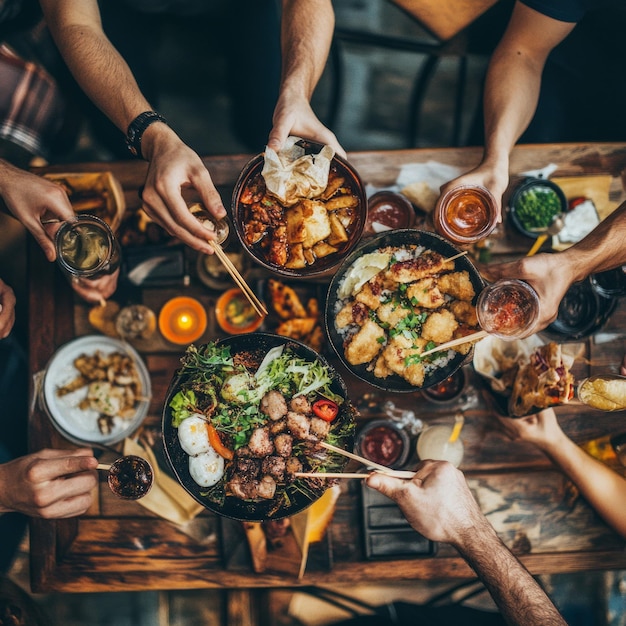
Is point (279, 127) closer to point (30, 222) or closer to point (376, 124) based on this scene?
point (30, 222)

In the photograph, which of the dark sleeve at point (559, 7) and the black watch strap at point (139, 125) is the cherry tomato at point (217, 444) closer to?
the black watch strap at point (139, 125)

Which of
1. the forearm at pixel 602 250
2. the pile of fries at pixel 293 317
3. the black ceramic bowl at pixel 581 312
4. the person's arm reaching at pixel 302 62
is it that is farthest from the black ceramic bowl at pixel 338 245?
the black ceramic bowl at pixel 581 312

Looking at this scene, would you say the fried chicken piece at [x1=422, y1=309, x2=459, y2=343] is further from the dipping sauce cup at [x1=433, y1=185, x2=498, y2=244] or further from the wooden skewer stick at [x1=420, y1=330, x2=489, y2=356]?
the dipping sauce cup at [x1=433, y1=185, x2=498, y2=244]

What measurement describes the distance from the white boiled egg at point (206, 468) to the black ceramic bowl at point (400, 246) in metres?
0.74

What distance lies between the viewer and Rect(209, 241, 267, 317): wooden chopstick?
227 cm

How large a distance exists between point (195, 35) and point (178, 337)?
9.53ft

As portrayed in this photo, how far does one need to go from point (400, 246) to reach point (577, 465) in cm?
144

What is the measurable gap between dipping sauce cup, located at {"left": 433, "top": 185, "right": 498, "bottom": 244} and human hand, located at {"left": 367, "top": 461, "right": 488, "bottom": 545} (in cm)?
106

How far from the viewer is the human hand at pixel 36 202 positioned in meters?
2.48

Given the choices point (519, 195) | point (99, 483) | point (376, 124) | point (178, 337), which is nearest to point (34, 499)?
point (99, 483)

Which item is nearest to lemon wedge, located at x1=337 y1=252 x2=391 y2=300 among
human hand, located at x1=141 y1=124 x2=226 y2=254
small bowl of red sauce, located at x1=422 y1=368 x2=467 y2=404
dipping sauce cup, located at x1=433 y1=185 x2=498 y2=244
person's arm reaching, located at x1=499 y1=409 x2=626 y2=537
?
dipping sauce cup, located at x1=433 y1=185 x2=498 y2=244

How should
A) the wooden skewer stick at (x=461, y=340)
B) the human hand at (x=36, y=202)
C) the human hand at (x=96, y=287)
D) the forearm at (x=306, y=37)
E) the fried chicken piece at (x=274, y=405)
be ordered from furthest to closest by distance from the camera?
the forearm at (x=306, y=37) → the human hand at (x=96, y=287) → the human hand at (x=36, y=202) → the fried chicken piece at (x=274, y=405) → the wooden skewer stick at (x=461, y=340)

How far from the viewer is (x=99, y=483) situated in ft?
8.93

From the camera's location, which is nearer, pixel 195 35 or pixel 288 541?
pixel 288 541
